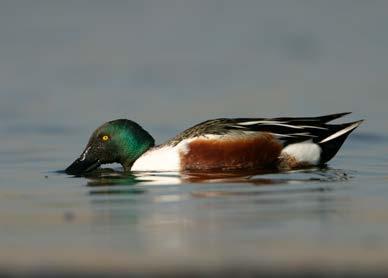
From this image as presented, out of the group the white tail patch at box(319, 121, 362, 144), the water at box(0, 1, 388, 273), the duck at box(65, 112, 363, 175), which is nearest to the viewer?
the water at box(0, 1, 388, 273)

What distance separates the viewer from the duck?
33.1ft

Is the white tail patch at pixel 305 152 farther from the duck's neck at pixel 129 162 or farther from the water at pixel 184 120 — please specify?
the duck's neck at pixel 129 162

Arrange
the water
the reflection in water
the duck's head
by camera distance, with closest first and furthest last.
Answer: the water, the reflection in water, the duck's head

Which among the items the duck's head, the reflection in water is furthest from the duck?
the reflection in water

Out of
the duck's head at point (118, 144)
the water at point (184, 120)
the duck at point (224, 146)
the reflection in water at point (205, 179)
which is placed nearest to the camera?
the water at point (184, 120)

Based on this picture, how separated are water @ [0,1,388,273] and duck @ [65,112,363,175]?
0.89ft

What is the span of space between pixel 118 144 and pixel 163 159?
60 cm

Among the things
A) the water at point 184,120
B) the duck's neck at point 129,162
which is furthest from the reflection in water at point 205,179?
the duck's neck at point 129,162

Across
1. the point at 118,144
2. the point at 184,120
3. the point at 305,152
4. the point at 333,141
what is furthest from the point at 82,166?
the point at 184,120

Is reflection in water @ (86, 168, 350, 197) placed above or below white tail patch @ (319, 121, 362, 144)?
below

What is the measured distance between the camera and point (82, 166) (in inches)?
407

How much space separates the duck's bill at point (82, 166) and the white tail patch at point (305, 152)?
65.0 inches

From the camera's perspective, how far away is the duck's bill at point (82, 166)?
10.1m

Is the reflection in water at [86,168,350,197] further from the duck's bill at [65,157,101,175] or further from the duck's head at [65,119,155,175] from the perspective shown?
the duck's head at [65,119,155,175]
